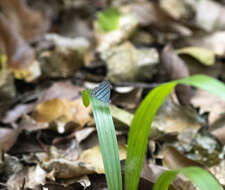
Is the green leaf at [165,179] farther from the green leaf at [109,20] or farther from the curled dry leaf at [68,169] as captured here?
the green leaf at [109,20]

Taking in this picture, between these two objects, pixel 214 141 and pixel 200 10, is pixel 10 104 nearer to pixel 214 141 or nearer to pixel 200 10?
pixel 214 141

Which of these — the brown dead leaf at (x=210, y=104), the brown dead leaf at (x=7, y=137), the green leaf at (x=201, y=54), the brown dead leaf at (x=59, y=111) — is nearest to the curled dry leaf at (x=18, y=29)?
the brown dead leaf at (x=59, y=111)

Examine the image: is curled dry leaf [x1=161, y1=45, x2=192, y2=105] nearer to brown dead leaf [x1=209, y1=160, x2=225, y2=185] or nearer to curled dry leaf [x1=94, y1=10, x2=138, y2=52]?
curled dry leaf [x1=94, y1=10, x2=138, y2=52]

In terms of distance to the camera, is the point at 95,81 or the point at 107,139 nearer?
the point at 107,139

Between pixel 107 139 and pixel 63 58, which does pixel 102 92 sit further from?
pixel 63 58

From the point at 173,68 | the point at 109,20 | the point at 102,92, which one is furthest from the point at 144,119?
the point at 109,20

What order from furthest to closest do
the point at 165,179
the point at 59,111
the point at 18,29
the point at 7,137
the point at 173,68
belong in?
the point at 18,29, the point at 173,68, the point at 59,111, the point at 7,137, the point at 165,179

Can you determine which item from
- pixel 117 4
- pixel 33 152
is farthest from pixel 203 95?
pixel 117 4
